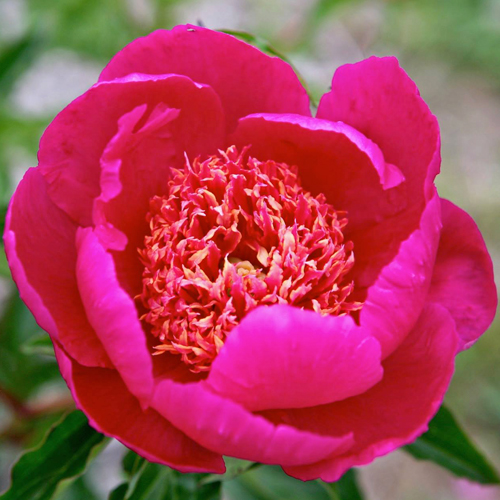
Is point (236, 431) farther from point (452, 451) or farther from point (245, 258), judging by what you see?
point (452, 451)

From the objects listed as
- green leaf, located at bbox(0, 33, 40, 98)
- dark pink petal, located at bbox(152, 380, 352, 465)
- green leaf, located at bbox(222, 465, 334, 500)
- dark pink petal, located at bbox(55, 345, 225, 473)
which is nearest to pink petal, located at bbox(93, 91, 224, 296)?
dark pink petal, located at bbox(55, 345, 225, 473)

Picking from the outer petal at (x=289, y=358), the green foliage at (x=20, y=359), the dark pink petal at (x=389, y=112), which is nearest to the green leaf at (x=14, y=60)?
the green foliage at (x=20, y=359)

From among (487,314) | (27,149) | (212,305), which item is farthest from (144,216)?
(27,149)

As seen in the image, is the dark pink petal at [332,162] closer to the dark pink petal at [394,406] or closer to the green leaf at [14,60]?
the dark pink petal at [394,406]

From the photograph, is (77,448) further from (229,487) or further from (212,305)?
(229,487)

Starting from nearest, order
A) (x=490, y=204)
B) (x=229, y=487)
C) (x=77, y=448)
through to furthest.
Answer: (x=77, y=448) < (x=229, y=487) < (x=490, y=204)

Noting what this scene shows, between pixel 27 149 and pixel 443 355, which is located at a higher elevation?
pixel 443 355

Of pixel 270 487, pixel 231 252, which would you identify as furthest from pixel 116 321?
pixel 270 487
